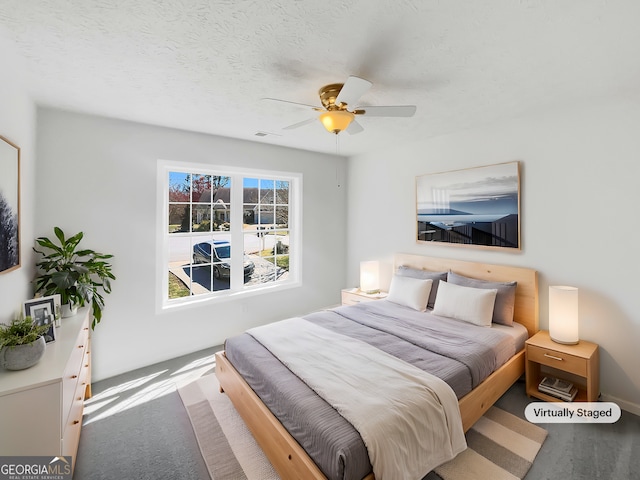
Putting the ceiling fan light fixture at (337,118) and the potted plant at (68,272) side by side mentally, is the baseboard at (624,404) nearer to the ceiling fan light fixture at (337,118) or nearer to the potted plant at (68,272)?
the ceiling fan light fixture at (337,118)

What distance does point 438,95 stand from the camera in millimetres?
2482

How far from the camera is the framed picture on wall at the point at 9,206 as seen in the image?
1.86m

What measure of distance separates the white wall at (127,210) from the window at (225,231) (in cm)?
18

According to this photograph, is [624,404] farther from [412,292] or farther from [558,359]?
[412,292]

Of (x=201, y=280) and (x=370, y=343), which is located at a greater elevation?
(x=201, y=280)

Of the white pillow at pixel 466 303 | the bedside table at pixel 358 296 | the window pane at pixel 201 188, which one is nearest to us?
the white pillow at pixel 466 303

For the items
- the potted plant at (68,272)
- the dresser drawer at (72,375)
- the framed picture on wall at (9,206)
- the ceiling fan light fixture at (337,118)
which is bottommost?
the dresser drawer at (72,375)

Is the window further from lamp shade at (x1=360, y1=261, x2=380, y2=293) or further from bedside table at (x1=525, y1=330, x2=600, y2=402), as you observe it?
bedside table at (x1=525, y1=330, x2=600, y2=402)

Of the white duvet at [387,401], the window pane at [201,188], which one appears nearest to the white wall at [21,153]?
the window pane at [201,188]

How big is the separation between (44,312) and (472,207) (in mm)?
4007

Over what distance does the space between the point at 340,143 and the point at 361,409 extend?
3298 mm

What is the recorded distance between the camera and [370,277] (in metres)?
4.29

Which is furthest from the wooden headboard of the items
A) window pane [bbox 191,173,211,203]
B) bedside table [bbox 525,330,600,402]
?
window pane [bbox 191,173,211,203]

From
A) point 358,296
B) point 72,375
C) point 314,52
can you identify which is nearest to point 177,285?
point 72,375
